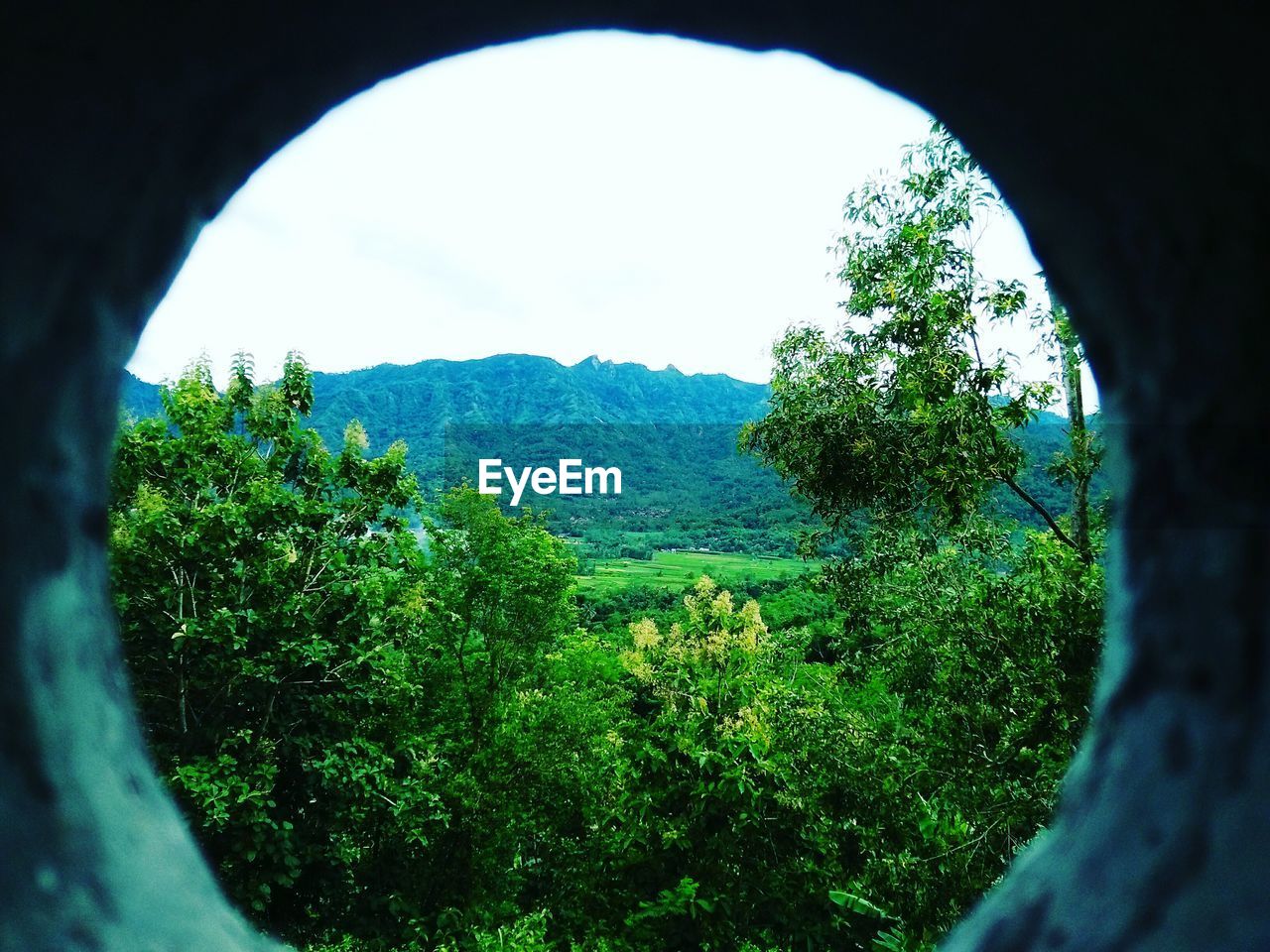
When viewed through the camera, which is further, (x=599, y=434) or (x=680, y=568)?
(x=599, y=434)

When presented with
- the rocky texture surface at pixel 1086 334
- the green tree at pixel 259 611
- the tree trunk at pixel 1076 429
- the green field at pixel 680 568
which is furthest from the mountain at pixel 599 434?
the green tree at pixel 259 611

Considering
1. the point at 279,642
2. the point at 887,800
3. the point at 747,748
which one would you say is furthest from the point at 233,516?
the point at 887,800

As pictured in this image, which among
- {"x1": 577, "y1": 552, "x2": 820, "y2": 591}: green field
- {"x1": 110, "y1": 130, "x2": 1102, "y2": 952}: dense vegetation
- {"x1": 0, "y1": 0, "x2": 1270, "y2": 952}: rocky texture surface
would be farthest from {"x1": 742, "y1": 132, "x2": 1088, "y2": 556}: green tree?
{"x1": 577, "y1": 552, "x2": 820, "y2": 591}: green field

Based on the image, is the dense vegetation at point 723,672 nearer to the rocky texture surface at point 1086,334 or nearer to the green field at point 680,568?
the rocky texture surface at point 1086,334

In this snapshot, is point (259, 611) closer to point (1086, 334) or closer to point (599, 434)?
point (1086, 334)

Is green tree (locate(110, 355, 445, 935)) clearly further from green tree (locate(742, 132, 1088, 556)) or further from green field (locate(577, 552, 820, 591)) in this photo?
green field (locate(577, 552, 820, 591))

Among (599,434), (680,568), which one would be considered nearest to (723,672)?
(680,568)

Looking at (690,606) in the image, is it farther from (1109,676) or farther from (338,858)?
(1109,676)
